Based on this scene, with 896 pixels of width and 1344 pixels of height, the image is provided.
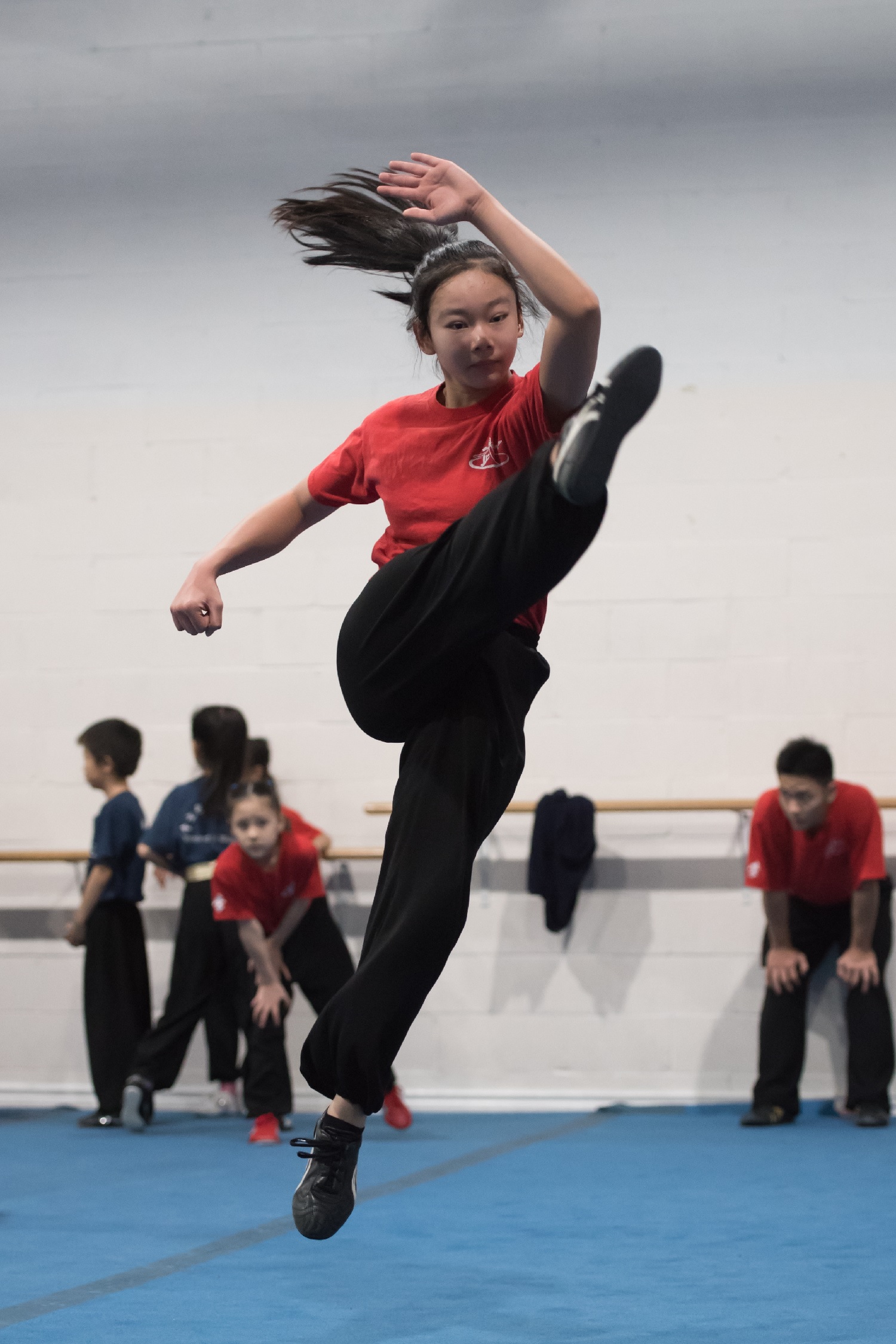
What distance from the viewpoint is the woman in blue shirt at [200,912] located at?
4895 millimetres

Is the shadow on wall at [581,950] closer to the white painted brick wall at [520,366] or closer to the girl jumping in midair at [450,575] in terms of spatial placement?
the white painted brick wall at [520,366]

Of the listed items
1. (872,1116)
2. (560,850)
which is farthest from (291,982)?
(872,1116)

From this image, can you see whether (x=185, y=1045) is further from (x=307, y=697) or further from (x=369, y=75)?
(x=369, y=75)

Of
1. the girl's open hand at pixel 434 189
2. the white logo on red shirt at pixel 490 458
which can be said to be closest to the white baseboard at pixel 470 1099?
the white logo on red shirt at pixel 490 458

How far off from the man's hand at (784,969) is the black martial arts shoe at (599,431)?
10.9 feet

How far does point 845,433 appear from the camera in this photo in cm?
535

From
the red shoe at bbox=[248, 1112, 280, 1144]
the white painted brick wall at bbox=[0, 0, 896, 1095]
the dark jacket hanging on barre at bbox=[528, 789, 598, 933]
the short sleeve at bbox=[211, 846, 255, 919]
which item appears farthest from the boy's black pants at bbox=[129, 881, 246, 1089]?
the dark jacket hanging on barre at bbox=[528, 789, 598, 933]

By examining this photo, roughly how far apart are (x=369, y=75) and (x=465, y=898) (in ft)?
14.5

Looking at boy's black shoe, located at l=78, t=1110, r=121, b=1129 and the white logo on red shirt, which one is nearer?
the white logo on red shirt

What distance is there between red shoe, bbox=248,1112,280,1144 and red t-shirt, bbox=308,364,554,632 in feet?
9.27

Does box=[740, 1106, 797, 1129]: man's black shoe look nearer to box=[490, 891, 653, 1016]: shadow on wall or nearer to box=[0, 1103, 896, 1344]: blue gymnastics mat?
box=[0, 1103, 896, 1344]: blue gymnastics mat

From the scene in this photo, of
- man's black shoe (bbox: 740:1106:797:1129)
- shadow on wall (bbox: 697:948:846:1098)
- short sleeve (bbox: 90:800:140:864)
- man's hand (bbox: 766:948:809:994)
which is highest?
short sleeve (bbox: 90:800:140:864)

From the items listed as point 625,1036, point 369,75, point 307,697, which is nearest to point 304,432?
point 307,697

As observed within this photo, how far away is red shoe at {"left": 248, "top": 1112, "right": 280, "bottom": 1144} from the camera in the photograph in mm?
4543
